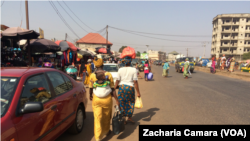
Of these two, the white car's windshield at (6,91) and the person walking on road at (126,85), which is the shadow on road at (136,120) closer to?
the person walking on road at (126,85)

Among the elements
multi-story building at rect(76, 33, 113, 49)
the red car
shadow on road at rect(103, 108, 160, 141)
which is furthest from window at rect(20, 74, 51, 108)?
multi-story building at rect(76, 33, 113, 49)

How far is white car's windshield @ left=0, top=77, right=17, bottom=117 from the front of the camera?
2078mm

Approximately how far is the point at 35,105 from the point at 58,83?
124 centimetres

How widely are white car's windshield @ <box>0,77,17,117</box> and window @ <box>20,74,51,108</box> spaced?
142 mm

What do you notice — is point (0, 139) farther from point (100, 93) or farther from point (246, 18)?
point (246, 18)

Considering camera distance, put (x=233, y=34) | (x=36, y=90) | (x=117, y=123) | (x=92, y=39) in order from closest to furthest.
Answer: (x=36, y=90) → (x=117, y=123) → (x=92, y=39) → (x=233, y=34)

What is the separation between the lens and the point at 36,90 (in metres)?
2.64

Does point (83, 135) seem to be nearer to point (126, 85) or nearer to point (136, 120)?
point (126, 85)

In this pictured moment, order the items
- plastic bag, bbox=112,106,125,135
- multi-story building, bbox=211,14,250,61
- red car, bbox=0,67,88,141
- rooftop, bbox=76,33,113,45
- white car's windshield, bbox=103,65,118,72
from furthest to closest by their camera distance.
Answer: multi-story building, bbox=211,14,250,61 → rooftop, bbox=76,33,113,45 → white car's windshield, bbox=103,65,118,72 → plastic bag, bbox=112,106,125,135 → red car, bbox=0,67,88,141

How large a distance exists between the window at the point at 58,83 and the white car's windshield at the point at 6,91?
77 centimetres

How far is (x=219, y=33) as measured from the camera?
206 ft

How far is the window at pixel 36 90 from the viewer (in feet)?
7.81

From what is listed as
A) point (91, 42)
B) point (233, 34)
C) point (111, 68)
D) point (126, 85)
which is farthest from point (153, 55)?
point (126, 85)

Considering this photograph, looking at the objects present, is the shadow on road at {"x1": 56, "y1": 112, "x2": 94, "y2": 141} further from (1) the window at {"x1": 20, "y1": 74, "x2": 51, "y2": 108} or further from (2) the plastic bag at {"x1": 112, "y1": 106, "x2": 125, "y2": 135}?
(1) the window at {"x1": 20, "y1": 74, "x2": 51, "y2": 108}
